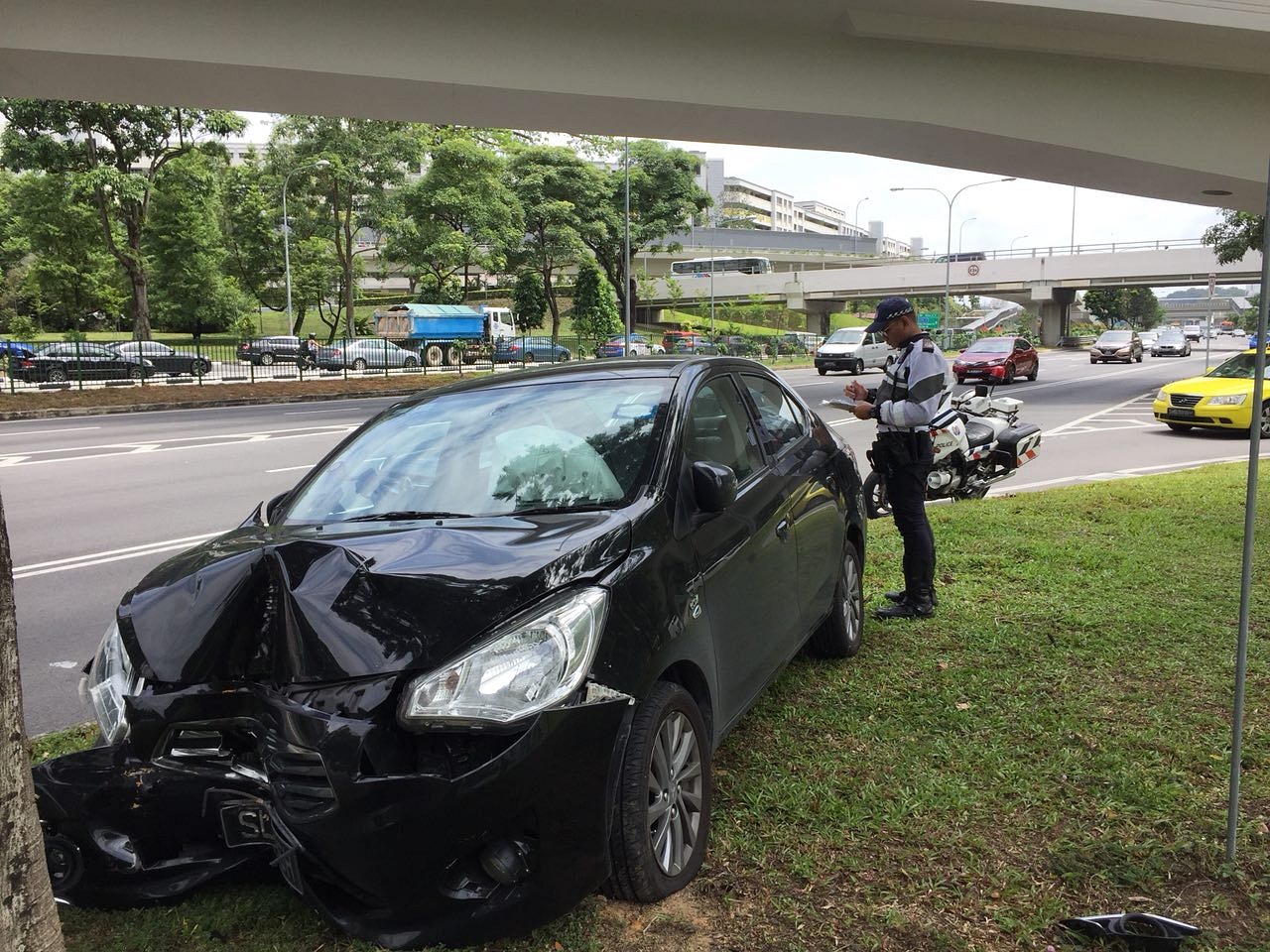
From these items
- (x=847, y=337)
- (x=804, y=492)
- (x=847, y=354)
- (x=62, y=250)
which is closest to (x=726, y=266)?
(x=847, y=337)

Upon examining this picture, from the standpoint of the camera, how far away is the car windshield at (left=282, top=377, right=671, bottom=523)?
3.09 m

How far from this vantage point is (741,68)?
1323cm

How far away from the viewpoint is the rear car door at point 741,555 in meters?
3.09

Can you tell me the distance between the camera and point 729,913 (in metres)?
2.66

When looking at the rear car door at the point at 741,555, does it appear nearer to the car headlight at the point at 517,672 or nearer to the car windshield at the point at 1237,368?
the car headlight at the point at 517,672

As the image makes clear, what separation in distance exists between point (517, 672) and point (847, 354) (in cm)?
3201

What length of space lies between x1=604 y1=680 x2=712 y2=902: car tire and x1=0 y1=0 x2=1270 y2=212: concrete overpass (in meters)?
11.3

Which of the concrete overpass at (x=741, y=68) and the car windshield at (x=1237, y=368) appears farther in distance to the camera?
the car windshield at (x=1237, y=368)

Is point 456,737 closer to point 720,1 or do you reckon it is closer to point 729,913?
point 729,913

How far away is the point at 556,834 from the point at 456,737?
13.8 inches

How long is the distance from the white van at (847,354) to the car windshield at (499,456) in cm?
3053

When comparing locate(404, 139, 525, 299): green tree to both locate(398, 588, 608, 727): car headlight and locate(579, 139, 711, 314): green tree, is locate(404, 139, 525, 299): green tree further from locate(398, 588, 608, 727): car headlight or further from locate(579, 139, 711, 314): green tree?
locate(398, 588, 608, 727): car headlight

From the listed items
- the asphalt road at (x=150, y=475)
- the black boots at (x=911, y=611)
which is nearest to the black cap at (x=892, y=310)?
the black boots at (x=911, y=611)

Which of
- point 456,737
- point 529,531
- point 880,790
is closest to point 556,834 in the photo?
point 456,737
